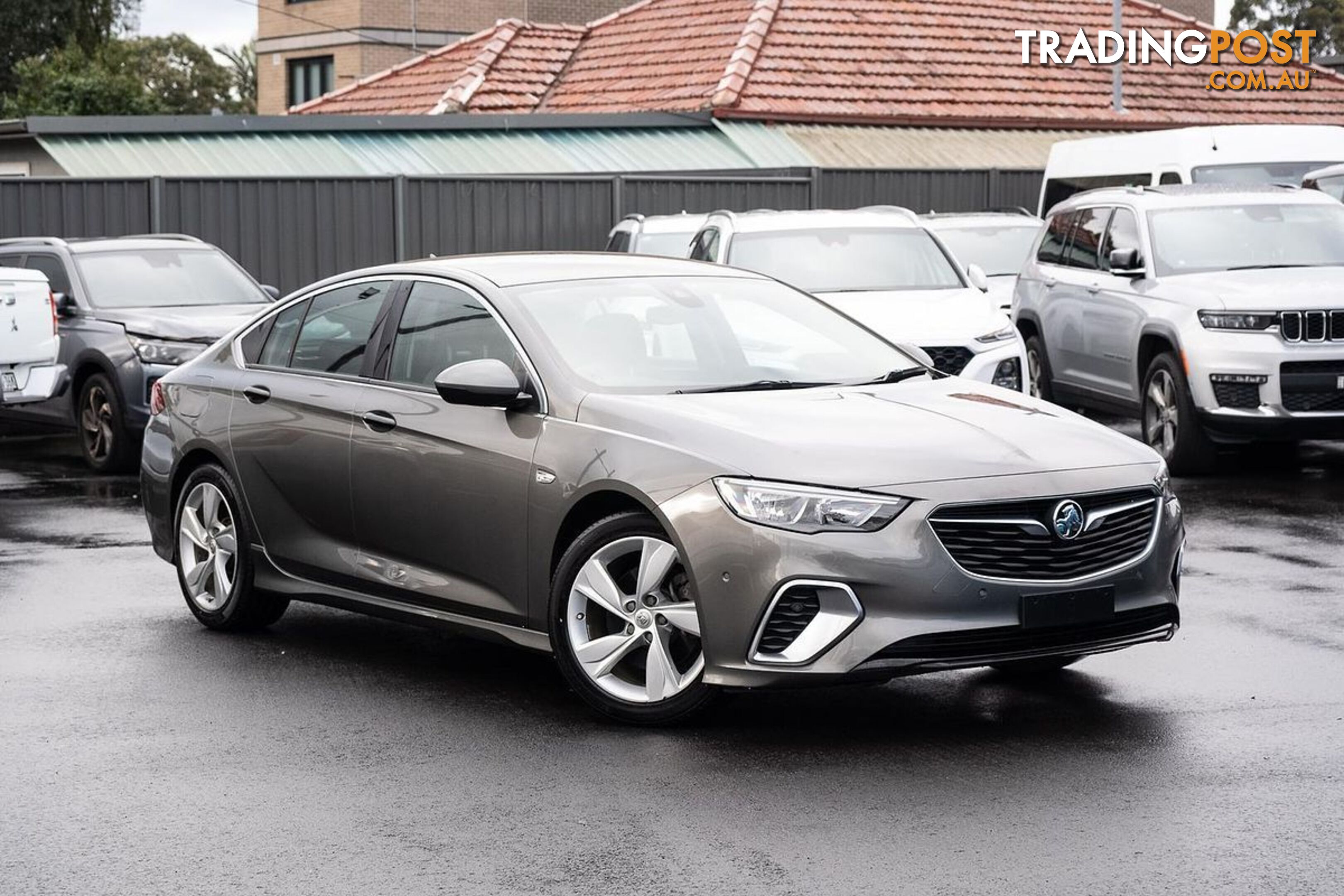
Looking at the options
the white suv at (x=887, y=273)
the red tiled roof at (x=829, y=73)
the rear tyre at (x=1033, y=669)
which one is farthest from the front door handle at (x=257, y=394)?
the red tiled roof at (x=829, y=73)

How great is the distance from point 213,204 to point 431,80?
14.2 m

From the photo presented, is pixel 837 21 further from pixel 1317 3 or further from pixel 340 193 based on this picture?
pixel 1317 3

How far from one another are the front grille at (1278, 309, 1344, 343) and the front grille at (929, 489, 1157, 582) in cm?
718

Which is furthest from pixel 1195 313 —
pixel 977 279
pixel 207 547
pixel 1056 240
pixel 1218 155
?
pixel 207 547

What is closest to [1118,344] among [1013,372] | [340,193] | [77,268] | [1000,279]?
[1013,372]

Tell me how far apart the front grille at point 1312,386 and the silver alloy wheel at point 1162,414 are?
0.90 meters

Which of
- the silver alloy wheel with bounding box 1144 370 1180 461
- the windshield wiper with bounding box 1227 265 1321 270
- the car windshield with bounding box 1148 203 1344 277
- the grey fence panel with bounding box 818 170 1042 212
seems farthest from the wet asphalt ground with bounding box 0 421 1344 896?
the grey fence panel with bounding box 818 170 1042 212

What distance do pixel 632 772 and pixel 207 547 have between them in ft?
10.4

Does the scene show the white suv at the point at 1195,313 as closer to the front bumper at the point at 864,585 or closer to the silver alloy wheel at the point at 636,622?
the front bumper at the point at 864,585

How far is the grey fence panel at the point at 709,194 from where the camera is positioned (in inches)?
979

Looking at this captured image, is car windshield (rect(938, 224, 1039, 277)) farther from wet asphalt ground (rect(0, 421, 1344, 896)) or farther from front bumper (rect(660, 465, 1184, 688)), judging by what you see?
front bumper (rect(660, 465, 1184, 688))

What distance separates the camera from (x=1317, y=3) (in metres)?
79.5

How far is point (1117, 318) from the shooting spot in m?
15.2

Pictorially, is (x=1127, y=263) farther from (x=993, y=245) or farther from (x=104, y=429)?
(x=104, y=429)
